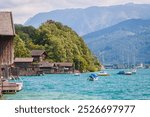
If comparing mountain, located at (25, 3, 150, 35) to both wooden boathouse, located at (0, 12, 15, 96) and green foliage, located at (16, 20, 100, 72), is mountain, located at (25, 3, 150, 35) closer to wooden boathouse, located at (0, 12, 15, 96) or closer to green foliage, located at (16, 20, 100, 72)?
wooden boathouse, located at (0, 12, 15, 96)

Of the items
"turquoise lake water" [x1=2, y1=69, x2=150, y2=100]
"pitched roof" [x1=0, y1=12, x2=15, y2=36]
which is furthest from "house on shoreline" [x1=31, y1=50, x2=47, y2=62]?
"pitched roof" [x1=0, y1=12, x2=15, y2=36]

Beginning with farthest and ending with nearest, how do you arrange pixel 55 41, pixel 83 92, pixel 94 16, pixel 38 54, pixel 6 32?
1. pixel 55 41
2. pixel 38 54
3. pixel 83 92
4. pixel 94 16
5. pixel 6 32

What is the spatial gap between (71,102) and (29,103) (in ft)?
1.84

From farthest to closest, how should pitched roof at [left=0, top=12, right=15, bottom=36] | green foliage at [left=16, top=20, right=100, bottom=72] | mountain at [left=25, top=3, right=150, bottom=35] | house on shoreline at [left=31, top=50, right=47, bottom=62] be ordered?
1. house on shoreline at [left=31, top=50, right=47, bottom=62]
2. green foliage at [left=16, top=20, right=100, bottom=72]
3. mountain at [left=25, top=3, right=150, bottom=35]
4. pitched roof at [left=0, top=12, right=15, bottom=36]

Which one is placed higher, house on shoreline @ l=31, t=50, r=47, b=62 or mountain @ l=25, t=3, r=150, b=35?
mountain @ l=25, t=3, r=150, b=35

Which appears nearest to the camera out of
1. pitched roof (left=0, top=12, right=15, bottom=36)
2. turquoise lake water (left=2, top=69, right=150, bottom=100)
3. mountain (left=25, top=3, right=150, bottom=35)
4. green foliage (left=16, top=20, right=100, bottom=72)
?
pitched roof (left=0, top=12, right=15, bottom=36)

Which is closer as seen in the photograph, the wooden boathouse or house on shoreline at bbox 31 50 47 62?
the wooden boathouse

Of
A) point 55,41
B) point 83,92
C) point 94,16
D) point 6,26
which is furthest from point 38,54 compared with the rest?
point 6,26

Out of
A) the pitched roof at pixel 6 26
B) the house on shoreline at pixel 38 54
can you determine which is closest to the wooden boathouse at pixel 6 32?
the pitched roof at pixel 6 26

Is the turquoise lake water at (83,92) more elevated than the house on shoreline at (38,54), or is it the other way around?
the house on shoreline at (38,54)

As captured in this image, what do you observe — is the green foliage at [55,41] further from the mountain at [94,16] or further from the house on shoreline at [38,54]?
the mountain at [94,16]

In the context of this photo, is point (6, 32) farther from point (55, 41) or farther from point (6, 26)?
point (55, 41)

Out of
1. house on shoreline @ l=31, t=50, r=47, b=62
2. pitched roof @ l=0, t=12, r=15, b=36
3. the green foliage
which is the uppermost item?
pitched roof @ l=0, t=12, r=15, b=36

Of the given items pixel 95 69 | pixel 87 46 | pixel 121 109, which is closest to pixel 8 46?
pixel 121 109
